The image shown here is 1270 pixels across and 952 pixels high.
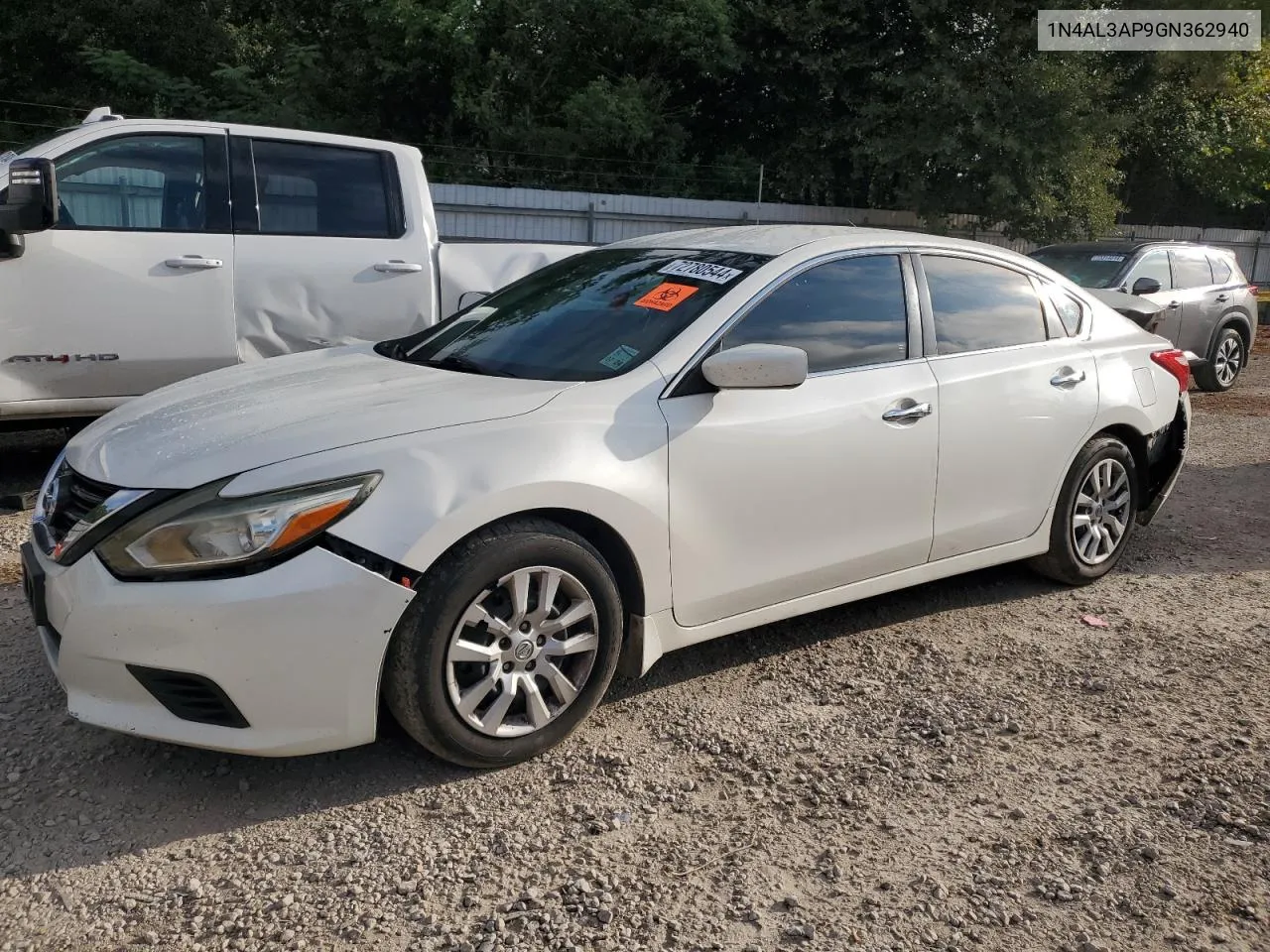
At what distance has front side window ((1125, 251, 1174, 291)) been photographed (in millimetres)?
11086

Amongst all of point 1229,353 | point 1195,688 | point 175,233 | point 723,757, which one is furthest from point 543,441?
point 1229,353

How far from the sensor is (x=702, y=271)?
407cm

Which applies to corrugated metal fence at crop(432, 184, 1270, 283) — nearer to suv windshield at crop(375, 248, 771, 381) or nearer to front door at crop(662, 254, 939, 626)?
suv windshield at crop(375, 248, 771, 381)

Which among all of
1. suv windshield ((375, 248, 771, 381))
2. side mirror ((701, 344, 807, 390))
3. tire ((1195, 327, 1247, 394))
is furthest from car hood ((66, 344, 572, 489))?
tire ((1195, 327, 1247, 394))

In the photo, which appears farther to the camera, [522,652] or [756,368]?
[756,368]

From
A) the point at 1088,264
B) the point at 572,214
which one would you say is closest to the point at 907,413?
the point at 1088,264

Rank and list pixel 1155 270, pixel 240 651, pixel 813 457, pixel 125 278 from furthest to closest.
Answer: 1. pixel 1155 270
2. pixel 125 278
3. pixel 813 457
4. pixel 240 651

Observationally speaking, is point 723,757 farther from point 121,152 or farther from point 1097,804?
point 121,152

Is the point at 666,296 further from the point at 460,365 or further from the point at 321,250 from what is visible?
the point at 321,250

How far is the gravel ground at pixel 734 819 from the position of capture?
2.66m

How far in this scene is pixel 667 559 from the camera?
3533 mm

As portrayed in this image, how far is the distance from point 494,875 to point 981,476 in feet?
8.39

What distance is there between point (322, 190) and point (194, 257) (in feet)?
2.91

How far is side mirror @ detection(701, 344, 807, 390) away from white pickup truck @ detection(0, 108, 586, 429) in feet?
11.3
